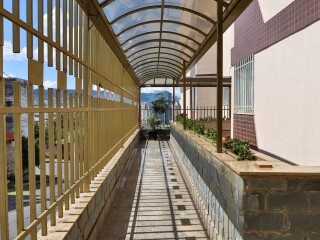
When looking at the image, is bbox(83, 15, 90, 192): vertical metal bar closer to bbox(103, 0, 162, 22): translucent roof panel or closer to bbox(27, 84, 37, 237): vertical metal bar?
bbox(103, 0, 162, 22): translucent roof panel

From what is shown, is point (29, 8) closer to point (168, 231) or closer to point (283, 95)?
point (168, 231)

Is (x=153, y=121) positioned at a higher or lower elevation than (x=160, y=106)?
lower

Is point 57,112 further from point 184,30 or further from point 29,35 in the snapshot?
point 184,30

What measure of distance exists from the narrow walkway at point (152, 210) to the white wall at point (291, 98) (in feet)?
8.02

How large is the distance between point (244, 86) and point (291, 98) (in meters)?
3.47

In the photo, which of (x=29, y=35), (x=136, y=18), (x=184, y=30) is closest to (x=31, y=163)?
(x=29, y=35)

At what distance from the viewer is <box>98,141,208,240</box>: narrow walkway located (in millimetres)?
4734

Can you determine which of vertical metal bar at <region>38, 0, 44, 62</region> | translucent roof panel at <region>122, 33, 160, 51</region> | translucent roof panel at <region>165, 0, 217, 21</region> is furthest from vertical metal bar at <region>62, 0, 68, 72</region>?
translucent roof panel at <region>122, 33, 160, 51</region>

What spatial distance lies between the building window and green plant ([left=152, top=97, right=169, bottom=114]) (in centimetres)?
1247

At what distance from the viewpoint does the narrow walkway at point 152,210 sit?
4734mm

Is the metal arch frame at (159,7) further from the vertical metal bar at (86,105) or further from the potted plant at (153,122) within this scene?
the potted plant at (153,122)

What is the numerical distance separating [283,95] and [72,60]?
5.27 metres

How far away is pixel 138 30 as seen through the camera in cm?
770

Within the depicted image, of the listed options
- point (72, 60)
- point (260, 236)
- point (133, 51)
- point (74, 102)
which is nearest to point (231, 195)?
point (260, 236)
